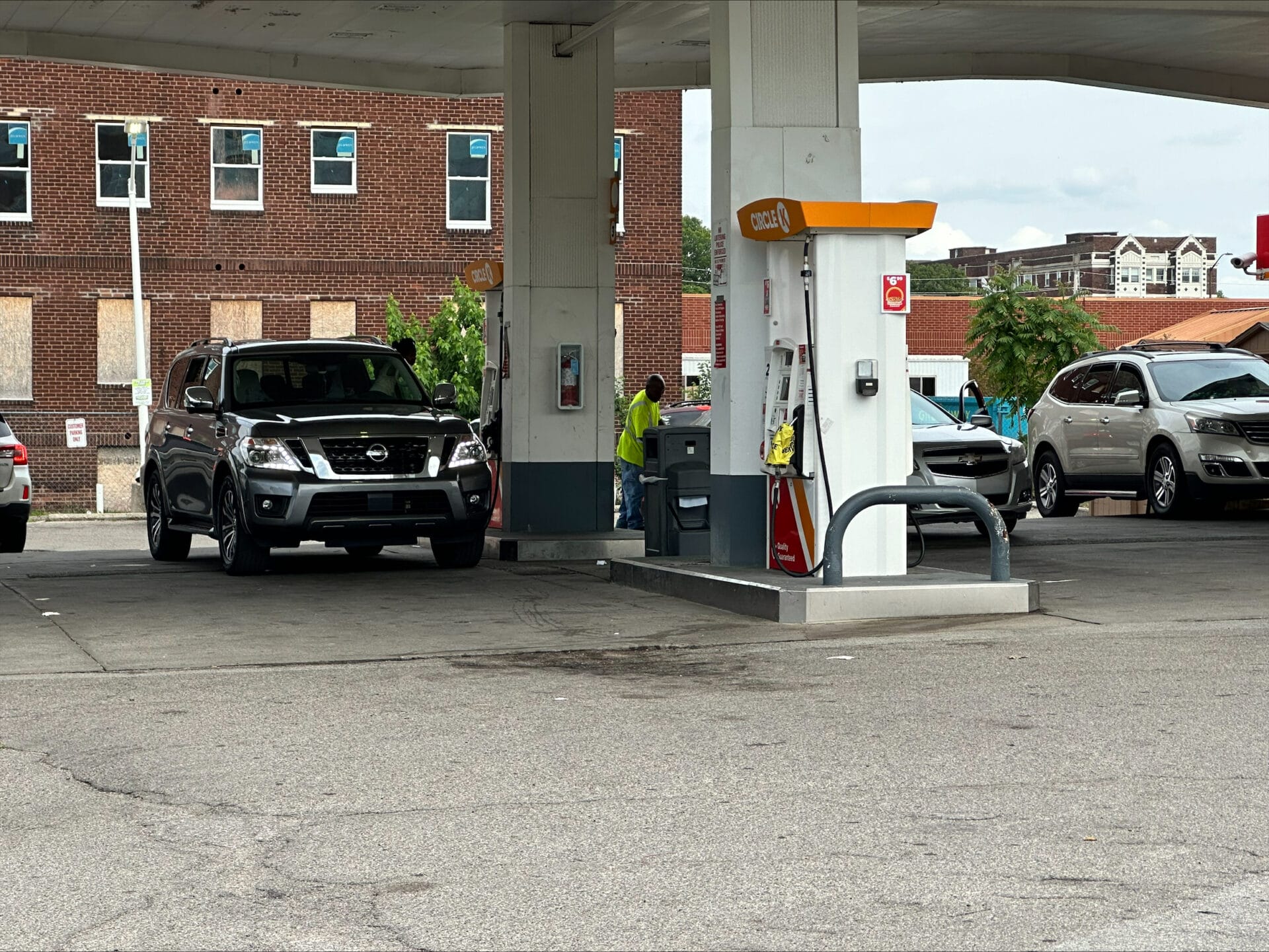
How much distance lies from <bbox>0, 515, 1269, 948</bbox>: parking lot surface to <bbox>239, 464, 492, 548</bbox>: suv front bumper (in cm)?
195

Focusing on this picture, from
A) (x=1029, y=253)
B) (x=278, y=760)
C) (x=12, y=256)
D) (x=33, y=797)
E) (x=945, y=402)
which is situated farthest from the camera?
(x=1029, y=253)

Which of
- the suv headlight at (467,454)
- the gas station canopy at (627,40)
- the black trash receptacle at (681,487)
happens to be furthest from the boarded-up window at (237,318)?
the black trash receptacle at (681,487)

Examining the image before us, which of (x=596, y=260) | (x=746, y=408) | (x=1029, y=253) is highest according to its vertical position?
(x=1029, y=253)

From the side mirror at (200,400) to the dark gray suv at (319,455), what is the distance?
0.04ft

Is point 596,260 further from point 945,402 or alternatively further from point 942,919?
point 945,402

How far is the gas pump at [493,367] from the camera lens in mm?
18812

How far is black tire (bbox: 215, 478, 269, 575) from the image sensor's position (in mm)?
15281

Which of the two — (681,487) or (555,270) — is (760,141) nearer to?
(681,487)

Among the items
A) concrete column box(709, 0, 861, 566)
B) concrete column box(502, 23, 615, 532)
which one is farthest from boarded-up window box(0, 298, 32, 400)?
concrete column box(709, 0, 861, 566)

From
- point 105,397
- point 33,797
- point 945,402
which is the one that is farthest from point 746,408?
point 945,402

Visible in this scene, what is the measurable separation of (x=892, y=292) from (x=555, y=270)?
6.28 m

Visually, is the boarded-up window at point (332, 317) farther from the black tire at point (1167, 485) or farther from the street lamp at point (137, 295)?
the black tire at point (1167, 485)

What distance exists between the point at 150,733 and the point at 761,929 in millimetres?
4009

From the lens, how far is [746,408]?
1325 cm
